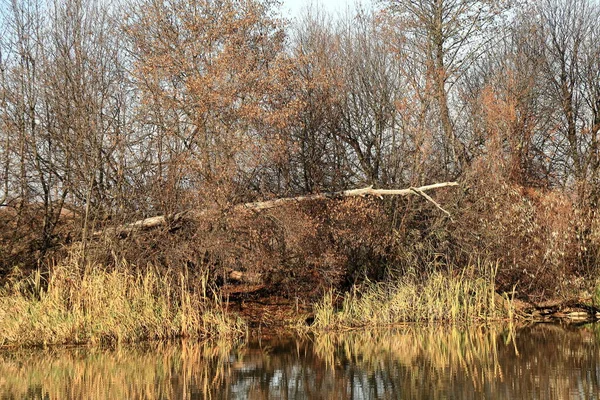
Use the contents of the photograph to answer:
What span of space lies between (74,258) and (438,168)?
390 inches

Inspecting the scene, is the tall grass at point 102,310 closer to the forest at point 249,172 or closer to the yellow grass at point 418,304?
the forest at point 249,172

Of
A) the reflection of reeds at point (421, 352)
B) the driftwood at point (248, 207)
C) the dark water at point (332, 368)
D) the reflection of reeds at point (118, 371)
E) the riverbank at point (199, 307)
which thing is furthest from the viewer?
the driftwood at point (248, 207)

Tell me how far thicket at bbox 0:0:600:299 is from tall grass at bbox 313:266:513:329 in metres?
0.70

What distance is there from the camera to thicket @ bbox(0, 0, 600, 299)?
18.2m

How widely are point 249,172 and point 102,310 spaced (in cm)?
466

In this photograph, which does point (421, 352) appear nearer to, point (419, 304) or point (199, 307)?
point (419, 304)

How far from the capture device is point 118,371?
43.6 feet

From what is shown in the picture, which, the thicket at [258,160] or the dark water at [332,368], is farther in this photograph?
the thicket at [258,160]

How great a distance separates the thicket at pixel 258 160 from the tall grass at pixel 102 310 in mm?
953

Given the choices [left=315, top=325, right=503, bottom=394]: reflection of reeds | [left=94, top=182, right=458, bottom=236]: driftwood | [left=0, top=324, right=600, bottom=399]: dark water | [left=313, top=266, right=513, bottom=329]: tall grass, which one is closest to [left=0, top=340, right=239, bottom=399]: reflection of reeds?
[left=0, top=324, right=600, bottom=399]: dark water

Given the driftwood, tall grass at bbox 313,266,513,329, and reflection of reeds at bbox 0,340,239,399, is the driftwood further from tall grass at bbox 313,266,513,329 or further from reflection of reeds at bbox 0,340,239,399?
reflection of reeds at bbox 0,340,239,399

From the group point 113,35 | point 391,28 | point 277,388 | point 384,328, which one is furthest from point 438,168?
point 277,388

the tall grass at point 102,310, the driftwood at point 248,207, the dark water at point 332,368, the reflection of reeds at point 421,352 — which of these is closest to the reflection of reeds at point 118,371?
the dark water at point 332,368

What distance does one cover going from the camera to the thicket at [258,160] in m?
18.2
